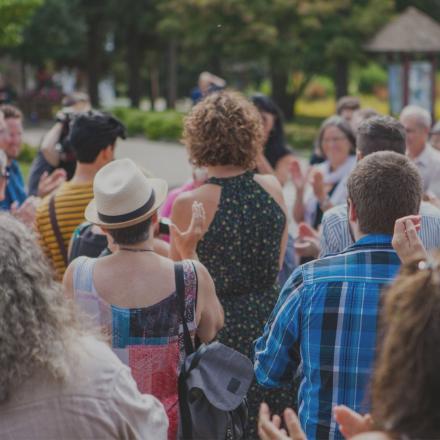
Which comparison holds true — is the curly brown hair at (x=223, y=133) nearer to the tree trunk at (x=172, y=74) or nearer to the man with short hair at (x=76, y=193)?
the man with short hair at (x=76, y=193)

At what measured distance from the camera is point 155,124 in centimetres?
2886

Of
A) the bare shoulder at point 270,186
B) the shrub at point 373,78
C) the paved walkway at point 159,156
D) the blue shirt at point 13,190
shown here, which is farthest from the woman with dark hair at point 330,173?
the shrub at point 373,78

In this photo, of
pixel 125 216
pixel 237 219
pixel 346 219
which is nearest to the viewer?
pixel 125 216

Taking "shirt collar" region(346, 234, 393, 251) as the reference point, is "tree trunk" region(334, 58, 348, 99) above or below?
below

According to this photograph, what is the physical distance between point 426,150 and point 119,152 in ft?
63.2

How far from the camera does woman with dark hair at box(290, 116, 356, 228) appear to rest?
20.7 feet

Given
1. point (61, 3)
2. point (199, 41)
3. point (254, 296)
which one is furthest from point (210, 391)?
point (61, 3)

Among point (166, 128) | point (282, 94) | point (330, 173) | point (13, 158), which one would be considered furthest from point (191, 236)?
point (282, 94)

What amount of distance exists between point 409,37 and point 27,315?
65.3 feet

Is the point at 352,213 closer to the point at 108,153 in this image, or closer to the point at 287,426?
the point at 287,426

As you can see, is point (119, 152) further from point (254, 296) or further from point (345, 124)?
point (254, 296)

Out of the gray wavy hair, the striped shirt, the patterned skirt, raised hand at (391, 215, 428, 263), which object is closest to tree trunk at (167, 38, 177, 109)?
the striped shirt

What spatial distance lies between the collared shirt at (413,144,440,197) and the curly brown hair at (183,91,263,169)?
2.34m

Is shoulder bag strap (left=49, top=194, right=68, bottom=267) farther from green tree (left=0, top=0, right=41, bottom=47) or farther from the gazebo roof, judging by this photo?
the gazebo roof
